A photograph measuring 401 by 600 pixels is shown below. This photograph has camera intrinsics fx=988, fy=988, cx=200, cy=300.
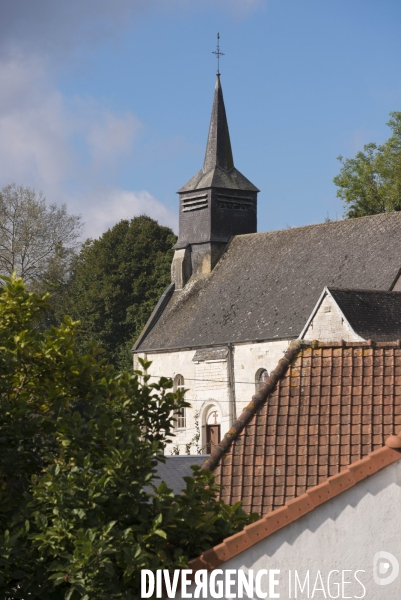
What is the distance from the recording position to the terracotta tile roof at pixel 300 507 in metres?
6.40

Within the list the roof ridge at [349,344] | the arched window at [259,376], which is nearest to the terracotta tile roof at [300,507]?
the roof ridge at [349,344]

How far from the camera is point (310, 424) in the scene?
430 inches

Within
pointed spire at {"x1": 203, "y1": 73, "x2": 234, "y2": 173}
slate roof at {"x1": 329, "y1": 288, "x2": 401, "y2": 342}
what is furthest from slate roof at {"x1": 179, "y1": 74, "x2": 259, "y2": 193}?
slate roof at {"x1": 329, "y1": 288, "x2": 401, "y2": 342}

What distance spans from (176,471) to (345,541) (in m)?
11.8

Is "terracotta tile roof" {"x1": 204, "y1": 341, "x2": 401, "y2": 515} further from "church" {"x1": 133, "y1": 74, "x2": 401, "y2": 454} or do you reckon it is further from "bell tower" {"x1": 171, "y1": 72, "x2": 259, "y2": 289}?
→ "bell tower" {"x1": 171, "y1": 72, "x2": 259, "y2": 289}

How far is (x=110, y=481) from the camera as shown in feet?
20.8

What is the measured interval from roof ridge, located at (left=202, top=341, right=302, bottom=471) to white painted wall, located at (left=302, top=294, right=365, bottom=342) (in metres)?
11.3

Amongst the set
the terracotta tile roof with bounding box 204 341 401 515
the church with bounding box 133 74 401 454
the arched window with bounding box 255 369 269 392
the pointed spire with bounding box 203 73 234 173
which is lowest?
the terracotta tile roof with bounding box 204 341 401 515

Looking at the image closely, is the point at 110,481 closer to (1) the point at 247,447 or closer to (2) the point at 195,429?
(1) the point at 247,447

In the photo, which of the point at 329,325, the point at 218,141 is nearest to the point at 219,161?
the point at 218,141

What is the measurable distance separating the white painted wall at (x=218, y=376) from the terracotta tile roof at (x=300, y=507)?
28386mm

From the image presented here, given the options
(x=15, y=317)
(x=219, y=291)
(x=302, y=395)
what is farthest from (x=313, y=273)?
(x=15, y=317)

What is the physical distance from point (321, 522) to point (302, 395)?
493 cm

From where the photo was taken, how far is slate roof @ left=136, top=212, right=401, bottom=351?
3578 cm
